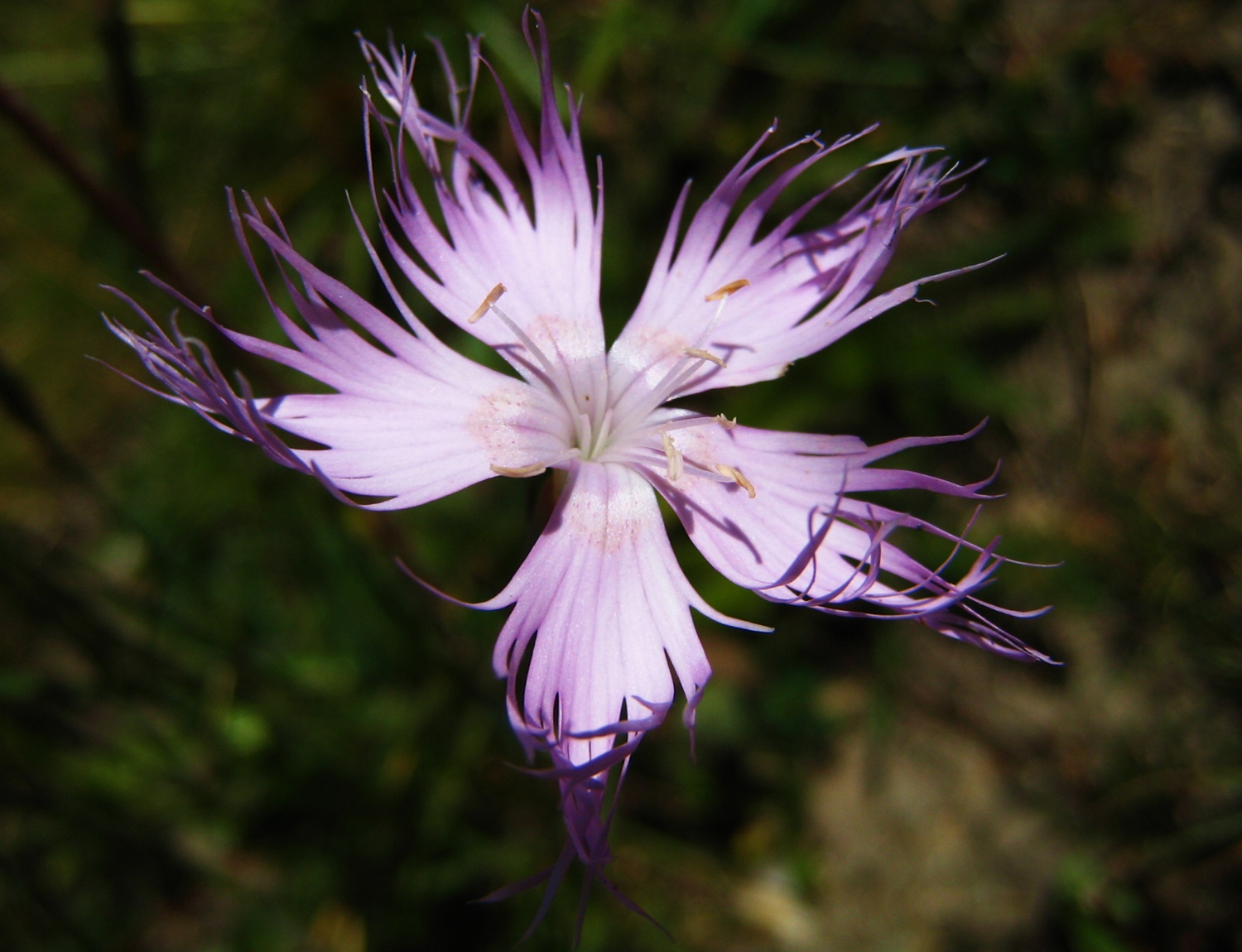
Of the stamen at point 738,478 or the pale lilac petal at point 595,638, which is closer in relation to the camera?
the pale lilac petal at point 595,638

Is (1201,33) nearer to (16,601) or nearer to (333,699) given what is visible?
(333,699)

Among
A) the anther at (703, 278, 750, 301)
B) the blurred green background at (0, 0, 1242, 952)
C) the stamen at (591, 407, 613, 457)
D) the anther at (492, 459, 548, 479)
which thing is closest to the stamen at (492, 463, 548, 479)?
the anther at (492, 459, 548, 479)

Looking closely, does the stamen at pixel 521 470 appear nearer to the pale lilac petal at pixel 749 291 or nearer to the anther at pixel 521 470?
the anther at pixel 521 470

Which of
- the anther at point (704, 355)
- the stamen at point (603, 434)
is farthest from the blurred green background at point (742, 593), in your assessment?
the anther at point (704, 355)

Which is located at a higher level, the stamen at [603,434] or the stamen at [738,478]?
the stamen at [603,434]

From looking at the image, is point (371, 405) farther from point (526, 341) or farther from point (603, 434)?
point (603, 434)

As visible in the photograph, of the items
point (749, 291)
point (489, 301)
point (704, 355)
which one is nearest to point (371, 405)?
point (489, 301)

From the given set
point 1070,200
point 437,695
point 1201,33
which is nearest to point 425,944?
point 437,695
